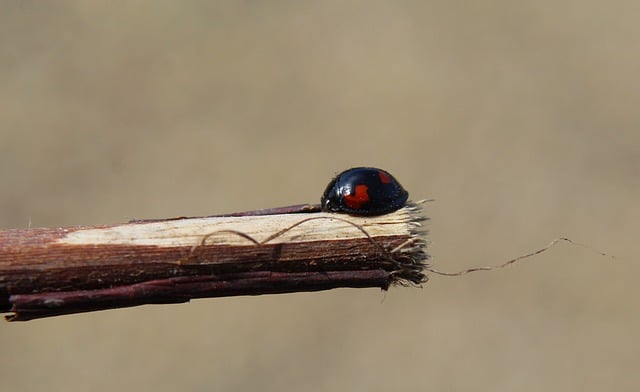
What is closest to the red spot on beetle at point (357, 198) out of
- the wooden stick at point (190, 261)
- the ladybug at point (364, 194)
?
the ladybug at point (364, 194)

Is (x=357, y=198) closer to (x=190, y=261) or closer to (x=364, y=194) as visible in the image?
(x=364, y=194)

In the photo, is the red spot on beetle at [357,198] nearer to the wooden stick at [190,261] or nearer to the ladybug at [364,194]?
the ladybug at [364,194]

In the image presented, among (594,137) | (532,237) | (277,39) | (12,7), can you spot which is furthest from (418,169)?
(12,7)

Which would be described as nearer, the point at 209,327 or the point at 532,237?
the point at 209,327

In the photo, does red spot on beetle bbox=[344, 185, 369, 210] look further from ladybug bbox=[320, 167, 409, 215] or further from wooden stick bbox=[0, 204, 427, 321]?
wooden stick bbox=[0, 204, 427, 321]

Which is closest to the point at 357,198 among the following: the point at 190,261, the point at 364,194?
the point at 364,194

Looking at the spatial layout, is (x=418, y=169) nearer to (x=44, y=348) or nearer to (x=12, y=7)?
(x=44, y=348)

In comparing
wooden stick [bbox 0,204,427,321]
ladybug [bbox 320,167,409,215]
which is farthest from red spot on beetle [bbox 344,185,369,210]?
wooden stick [bbox 0,204,427,321]

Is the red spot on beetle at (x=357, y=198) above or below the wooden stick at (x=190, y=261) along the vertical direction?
above
